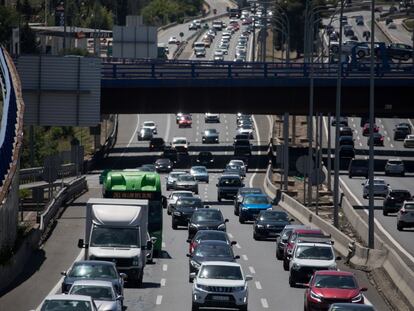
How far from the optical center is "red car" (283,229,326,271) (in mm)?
44156

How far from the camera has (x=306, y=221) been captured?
62406 millimetres

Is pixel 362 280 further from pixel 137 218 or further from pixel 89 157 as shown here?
pixel 89 157

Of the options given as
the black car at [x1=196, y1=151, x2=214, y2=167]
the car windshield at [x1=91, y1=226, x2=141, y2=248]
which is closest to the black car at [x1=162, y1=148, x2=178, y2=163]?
the black car at [x1=196, y1=151, x2=214, y2=167]

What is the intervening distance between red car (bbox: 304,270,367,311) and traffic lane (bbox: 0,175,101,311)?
6641 millimetres

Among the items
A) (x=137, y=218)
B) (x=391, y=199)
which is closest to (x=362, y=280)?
(x=137, y=218)

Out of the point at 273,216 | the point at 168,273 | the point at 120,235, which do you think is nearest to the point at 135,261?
the point at 120,235

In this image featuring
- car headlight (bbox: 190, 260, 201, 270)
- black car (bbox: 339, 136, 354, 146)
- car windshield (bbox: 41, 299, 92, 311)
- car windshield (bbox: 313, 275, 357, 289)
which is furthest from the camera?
black car (bbox: 339, 136, 354, 146)

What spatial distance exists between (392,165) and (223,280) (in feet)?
196

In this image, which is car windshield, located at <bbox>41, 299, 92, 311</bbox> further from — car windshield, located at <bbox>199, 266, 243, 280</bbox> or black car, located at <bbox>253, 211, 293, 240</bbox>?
black car, located at <bbox>253, 211, 293, 240</bbox>

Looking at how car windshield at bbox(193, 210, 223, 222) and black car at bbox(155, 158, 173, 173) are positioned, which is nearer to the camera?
car windshield at bbox(193, 210, 223, 222)

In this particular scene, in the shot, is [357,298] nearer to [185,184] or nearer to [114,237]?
[114,237]

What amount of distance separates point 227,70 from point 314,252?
45.3m

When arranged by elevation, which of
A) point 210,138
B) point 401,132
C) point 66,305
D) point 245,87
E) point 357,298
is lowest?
point 357,298

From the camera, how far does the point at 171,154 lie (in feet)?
338
